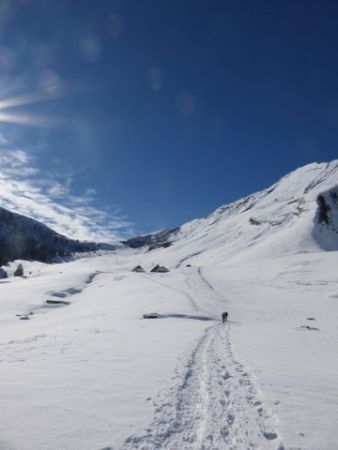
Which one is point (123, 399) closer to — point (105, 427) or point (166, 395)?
point (166, 395)

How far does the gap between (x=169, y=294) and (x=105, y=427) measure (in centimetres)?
4898

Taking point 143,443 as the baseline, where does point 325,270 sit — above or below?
above

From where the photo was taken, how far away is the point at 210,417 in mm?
7605

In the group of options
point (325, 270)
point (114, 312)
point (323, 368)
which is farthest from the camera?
point (325, 270)

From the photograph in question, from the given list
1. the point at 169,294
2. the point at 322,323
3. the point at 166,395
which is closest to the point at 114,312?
the point at 169,294

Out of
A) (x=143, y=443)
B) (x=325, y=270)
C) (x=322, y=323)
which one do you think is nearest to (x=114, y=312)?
(x=322, y=323)

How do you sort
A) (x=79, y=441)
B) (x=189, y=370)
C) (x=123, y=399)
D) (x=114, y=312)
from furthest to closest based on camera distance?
(x=114, y=312), (x=189, y=370), (x=123, y=399), (x=79, y=441)

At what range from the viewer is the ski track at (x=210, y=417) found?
21.0 feet

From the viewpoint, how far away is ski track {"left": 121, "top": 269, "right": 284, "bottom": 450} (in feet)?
21.0

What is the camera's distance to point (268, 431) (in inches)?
278

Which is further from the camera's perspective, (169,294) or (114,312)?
(169,294)

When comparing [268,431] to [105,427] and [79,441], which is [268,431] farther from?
[79,441]

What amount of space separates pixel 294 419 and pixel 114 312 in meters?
34.5

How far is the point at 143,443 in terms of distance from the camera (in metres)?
6.21
